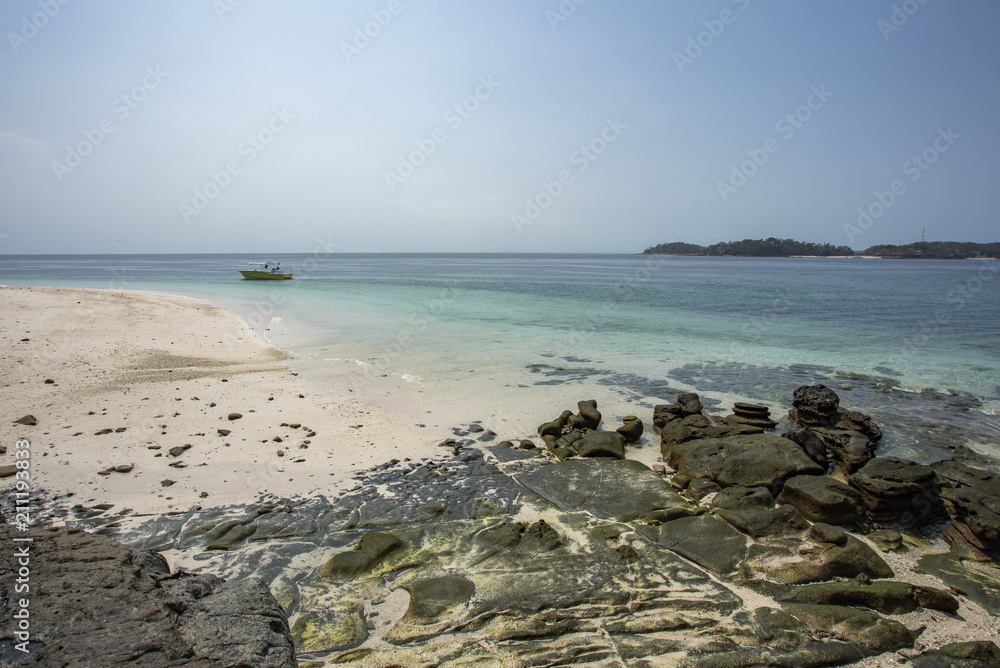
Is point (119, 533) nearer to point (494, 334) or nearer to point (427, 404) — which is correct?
point (427, 404)

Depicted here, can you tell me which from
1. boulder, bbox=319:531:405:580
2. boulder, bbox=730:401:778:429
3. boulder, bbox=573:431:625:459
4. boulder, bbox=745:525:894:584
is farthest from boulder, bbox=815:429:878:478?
boulder, bbox=319:531:405:580

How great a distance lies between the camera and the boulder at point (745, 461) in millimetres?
7285

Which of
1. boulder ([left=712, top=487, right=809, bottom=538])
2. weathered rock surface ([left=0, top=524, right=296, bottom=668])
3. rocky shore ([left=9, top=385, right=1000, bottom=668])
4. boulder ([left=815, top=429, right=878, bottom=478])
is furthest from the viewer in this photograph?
boulder ([left=815, top=429, right=878, bottom=478])

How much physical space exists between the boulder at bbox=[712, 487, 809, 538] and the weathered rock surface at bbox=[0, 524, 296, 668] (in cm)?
528

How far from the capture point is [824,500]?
251 inches

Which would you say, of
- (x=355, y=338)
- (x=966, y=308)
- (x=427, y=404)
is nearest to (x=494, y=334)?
(x=355, y=338)

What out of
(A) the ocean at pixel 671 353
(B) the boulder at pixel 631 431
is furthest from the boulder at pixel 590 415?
(A) the ocean at pixel 671 353

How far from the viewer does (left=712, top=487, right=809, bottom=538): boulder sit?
19.7ft

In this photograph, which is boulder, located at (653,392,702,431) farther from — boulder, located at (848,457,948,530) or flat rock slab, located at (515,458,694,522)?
boulder, located at (848,457,948,530)

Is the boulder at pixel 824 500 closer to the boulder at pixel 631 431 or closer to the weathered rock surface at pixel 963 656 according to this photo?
the weathered rock surface at pixel 963 656

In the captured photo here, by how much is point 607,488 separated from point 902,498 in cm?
374

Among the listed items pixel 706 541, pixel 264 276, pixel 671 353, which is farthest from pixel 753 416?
pixel 264 276

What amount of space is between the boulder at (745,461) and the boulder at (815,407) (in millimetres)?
2083

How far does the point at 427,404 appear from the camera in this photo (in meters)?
11.2
